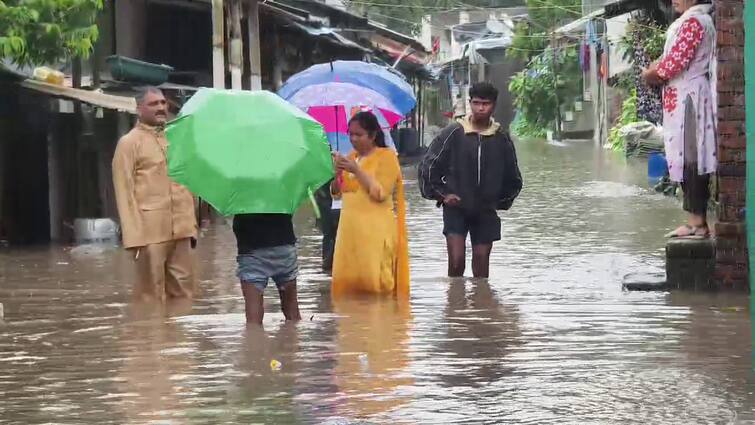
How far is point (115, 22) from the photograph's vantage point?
67.5ft

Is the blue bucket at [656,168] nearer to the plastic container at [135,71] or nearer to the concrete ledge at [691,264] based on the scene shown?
the plastic container at [135,71]

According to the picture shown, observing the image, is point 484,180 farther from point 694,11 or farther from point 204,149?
point 204,149

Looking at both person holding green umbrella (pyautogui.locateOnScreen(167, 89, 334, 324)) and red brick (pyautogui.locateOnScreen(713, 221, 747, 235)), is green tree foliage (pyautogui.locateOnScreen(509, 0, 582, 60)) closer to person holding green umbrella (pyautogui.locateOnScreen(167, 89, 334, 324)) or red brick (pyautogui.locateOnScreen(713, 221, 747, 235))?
red brick (pyautogui.locateOnScreen(713, 221, 747, 235))

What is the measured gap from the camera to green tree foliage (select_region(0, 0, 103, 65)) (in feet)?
44.1

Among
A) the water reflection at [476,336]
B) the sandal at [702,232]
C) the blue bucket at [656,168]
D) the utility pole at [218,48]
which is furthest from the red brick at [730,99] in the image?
the blue bucket at [656,168]

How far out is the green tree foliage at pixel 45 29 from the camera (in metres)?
13.4

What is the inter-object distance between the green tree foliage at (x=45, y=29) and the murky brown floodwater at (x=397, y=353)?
2291mm

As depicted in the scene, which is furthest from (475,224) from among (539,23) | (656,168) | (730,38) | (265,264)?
(539,23)

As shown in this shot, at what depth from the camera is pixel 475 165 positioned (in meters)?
10.8

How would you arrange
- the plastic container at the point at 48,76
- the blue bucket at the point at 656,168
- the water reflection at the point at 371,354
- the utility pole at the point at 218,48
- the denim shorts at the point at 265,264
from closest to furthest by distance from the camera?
1. the water reflection at the point at 371,354
2. the denim shorts at the point at 265,264
3. the plastic container at the point at 48,76
4. the utility pole at the point at 218,48
5. the blue bucket at the point at 656,168

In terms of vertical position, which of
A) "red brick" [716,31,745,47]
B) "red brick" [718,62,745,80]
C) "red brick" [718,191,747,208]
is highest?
"red brick" [716,31,745,47]

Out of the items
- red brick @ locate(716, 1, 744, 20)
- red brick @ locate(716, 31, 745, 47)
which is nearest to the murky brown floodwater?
red brick @ locate(716, 31, 745, 47)

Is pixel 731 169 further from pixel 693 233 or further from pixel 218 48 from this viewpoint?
pixel 218 48

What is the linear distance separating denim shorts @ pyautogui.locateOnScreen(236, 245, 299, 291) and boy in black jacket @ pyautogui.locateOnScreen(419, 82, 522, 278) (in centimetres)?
260
